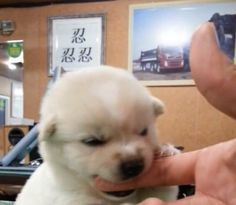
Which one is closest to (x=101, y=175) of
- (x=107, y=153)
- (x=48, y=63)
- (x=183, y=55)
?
(x=107, y=153)

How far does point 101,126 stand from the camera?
1.93 feet

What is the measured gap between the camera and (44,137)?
693 millimetres

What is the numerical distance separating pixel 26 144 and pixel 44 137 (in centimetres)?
75

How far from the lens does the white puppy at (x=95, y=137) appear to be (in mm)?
586

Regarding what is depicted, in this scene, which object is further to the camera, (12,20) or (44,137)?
(12,20)

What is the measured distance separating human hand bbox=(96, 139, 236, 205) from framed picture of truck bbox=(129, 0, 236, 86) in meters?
1.93

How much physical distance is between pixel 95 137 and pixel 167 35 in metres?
1.97

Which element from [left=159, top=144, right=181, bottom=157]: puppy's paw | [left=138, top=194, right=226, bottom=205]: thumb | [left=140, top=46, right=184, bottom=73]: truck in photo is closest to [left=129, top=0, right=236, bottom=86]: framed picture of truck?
[left=140, top=46, right=184, bottom=73]: truck in photo

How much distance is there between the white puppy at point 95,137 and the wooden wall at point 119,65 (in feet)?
5.98

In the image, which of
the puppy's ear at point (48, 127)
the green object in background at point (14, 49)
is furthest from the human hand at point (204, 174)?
the green object in background at point (14, 49)

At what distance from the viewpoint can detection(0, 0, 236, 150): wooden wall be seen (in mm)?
2516

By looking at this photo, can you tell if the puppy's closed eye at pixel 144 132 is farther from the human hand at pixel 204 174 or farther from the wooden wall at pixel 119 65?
the wooden wall at pixel 119 65

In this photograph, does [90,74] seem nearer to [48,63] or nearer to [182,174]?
[182,174]

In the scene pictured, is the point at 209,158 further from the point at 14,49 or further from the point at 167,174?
the point at 14,49
